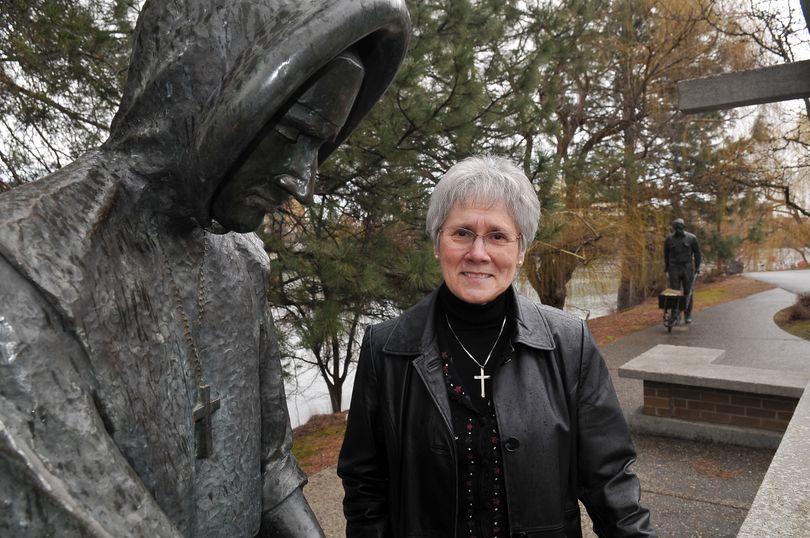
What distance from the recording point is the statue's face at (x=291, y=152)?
0.86 metres

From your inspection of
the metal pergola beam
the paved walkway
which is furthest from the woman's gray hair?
the metal pergola beam

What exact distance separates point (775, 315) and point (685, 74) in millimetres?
5827

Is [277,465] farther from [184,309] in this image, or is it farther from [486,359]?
[486,359]

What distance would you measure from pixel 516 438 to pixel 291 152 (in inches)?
40.2

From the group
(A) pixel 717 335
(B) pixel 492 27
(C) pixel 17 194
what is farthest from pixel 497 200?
(A) pixel 717 335

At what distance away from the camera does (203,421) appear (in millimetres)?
940

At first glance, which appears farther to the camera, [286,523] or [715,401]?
[715,401]

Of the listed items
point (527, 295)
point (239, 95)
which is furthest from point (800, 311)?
point (239, 95)

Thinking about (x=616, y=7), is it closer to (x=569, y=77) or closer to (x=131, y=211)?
(x=569, y=77)

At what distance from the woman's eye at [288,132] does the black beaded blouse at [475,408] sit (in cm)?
94

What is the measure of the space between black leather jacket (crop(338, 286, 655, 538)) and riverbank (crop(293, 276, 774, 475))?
11.6ft

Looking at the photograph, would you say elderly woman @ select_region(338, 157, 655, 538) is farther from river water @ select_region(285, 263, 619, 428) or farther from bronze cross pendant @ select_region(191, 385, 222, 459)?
river water @ select_region(285, 263, 619, 428)

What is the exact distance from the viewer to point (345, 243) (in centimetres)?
451

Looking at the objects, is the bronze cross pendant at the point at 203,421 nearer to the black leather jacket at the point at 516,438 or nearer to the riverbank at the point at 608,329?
the black leather jacket at the point at 516,438
